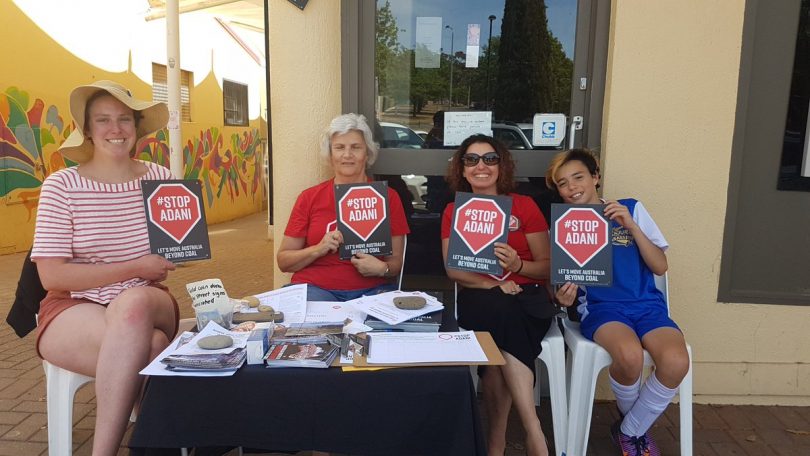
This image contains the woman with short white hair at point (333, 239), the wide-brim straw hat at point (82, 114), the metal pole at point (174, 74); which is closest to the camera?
the wide-brim straw hat at point (82, 114)

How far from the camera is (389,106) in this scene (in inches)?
131

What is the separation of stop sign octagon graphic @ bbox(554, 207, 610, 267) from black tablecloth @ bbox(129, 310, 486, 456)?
101 cm

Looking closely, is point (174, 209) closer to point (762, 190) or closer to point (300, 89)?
point (300, 89)

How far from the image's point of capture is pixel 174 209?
2.20m

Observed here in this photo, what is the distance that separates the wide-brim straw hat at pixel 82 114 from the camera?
2.30 metres

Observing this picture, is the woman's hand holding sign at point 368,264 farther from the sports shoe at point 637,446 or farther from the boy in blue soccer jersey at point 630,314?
the sports shoe at point 637,446

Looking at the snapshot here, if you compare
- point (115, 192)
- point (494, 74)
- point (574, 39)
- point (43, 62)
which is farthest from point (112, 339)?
point (43, 62)

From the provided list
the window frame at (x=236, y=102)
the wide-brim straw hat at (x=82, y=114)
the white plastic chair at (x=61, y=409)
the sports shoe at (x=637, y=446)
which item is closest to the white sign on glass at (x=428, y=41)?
the wide-brim straw hat at (x=82, y=114)

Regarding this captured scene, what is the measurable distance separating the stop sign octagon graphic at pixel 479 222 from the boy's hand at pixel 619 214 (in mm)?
534

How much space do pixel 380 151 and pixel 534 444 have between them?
1.84 m

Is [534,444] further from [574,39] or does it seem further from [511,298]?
[574,39]

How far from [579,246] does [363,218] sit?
3.25ft

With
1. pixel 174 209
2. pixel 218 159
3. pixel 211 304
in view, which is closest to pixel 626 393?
pixel 211 304

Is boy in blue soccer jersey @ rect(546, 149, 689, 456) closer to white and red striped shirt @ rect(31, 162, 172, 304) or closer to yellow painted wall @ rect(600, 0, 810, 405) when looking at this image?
yellow painted wall @ rect(600, 0, 810, 405)
